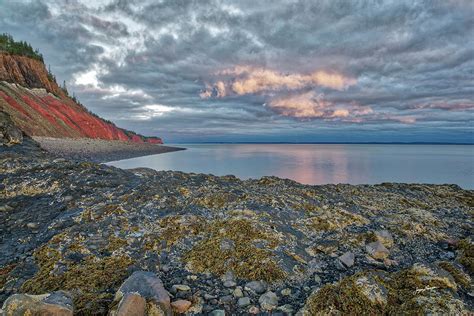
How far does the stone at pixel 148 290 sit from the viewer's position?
4434 mm

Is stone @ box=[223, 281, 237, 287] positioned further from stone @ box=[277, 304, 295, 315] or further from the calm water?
the calm water

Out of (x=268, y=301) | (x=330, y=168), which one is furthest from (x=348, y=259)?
(x=330, y=168)

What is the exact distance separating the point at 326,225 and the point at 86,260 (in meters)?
6.60

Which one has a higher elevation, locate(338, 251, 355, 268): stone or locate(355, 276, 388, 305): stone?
locate(355, 276, 388, 305): stone

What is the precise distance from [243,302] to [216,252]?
5.80ft

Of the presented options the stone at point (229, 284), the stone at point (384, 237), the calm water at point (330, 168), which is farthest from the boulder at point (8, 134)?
the calm water at point (330, 168)

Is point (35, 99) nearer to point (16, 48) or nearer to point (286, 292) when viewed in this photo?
point (16, 48)

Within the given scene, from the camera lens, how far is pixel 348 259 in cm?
647

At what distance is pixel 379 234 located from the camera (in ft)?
25.2

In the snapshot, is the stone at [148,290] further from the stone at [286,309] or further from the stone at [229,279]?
the stone at [286,309]

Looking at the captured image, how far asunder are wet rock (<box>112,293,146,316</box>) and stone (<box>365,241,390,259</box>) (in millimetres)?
5509

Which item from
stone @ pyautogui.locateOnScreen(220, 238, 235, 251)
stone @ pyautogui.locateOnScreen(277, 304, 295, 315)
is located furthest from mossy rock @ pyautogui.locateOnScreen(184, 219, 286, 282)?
stone @ pyautogui.locateOnScreen(277, 304, 295, 315)

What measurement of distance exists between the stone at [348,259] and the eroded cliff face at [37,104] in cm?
6564

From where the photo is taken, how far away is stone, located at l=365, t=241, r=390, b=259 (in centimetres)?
681
